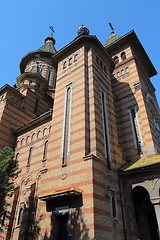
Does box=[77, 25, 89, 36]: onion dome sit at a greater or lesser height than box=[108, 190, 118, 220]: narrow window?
greater

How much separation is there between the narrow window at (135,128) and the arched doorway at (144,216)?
3.49 meters

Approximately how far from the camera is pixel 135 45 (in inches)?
953

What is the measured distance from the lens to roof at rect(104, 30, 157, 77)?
2347 centimetres

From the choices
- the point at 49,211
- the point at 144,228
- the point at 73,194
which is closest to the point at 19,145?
the point at 49,211

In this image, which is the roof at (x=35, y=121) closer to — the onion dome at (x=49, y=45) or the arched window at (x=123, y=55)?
the arched window at (x=123, y=55)

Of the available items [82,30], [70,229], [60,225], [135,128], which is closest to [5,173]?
[60,225]

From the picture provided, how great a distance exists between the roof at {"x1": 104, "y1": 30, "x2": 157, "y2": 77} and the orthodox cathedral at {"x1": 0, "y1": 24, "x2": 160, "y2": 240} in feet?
0.84

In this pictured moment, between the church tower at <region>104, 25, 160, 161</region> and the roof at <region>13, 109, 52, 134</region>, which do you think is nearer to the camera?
the church tower at <region>104, 25, 160, 161</region>

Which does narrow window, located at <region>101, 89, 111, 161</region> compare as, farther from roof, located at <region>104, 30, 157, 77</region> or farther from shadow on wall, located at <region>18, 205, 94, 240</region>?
roof, located at <region>104, 30, 157, 77</region>

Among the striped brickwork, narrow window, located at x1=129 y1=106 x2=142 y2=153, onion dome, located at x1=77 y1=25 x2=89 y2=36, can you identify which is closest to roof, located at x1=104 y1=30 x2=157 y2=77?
the striped brickwork

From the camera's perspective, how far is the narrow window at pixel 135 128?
16.4 meters

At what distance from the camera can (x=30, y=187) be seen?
15.1 metres

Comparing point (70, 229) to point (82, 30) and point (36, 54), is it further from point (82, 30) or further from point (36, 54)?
point (36, 54)

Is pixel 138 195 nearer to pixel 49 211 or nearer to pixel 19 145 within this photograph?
pixel 49 211
